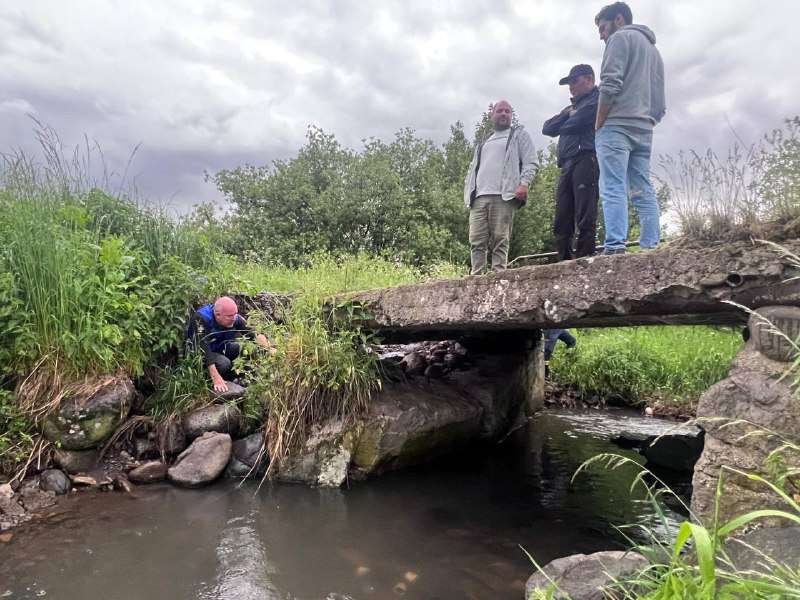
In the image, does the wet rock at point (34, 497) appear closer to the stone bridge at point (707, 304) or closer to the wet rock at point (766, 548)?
the stone bridge at point (707, 304)

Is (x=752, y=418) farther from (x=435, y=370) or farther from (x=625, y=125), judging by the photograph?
(x=435, y=370)

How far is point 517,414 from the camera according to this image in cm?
782

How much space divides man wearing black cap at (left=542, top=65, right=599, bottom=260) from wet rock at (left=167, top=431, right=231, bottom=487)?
4084mm

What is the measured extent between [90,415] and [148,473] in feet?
2.71

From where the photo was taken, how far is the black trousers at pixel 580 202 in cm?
506

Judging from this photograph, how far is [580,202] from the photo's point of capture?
16.8 ft

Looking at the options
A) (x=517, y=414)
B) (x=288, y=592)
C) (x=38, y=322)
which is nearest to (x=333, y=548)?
(x=288, y=592)

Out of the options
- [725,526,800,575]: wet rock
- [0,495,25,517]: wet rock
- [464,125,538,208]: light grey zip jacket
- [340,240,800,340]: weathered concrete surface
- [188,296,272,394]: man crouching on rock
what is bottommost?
[0,495,25,517]: wet rock

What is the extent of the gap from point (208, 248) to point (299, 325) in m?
2.74

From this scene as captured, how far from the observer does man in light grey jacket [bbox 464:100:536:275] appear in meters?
5.93

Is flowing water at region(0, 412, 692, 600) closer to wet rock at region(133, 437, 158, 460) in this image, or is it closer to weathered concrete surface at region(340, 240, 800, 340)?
wet rock at region(133, 437, 158, 460)

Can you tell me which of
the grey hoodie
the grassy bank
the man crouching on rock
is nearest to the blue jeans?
the grey hoodie

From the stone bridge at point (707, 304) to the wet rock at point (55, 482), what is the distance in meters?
3.72

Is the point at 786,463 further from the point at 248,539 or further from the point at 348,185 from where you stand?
the point at 348,185
